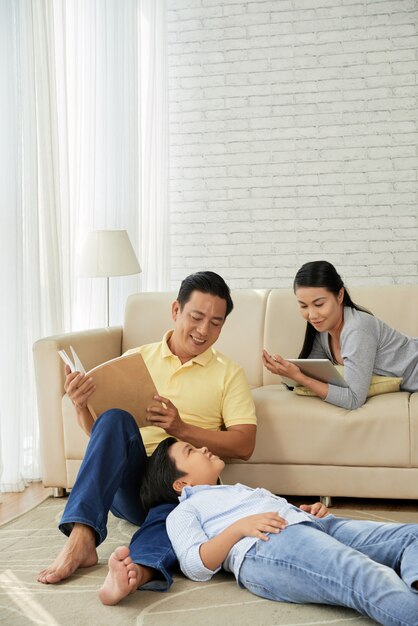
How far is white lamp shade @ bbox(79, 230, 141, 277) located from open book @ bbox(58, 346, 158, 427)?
173 centimetres

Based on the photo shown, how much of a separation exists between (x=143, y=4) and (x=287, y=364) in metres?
3.00

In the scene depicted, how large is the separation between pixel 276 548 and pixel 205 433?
2.34ft

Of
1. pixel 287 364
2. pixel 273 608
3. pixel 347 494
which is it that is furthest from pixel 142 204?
pixel 273 608

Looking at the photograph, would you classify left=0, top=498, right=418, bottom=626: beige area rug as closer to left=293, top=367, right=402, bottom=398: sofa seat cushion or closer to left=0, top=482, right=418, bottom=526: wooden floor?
left=0, top=482, right=418, bottom=526: wooden floor

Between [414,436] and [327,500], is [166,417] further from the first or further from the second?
[414,436]

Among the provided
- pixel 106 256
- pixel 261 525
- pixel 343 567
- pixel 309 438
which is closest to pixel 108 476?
pixel 261 525

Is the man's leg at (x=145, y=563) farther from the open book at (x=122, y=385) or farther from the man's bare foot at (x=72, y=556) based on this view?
the open book at (x=122, y=385)

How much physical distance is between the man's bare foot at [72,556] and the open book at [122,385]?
16.9 inches

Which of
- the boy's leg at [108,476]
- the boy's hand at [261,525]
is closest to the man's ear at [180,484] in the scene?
the boy's leg at [108,476]

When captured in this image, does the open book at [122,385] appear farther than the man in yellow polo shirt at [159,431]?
Yes

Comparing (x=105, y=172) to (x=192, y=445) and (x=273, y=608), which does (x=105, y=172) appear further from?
(x=273, y=608)

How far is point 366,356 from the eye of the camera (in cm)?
308

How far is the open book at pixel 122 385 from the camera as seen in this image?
8.45 feet

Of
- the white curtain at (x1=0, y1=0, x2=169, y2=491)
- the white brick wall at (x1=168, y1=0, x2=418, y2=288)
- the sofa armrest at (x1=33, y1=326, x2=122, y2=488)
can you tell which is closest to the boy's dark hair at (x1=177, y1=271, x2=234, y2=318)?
the sofa armrest at (x1=33, y1=326, x2=122, y2=488)
